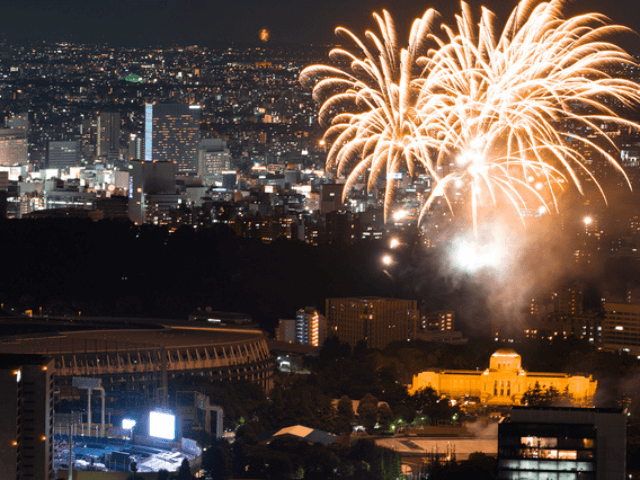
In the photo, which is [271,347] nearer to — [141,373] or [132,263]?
[141,373]

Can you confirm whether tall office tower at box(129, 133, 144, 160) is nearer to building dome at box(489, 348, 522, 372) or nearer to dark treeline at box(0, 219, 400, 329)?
dark treeline at box(0, 219, 400, 329)

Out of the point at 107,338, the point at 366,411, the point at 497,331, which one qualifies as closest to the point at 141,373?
the point at 107,338

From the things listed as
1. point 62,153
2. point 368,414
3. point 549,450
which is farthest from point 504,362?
point 62,153

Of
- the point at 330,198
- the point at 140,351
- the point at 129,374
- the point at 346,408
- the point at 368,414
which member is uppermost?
the point at 330,198

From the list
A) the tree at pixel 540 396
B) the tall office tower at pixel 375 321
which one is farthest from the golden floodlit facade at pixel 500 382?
the tall office tower at pixel 375 321

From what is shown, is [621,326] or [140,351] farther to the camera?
[621,326]

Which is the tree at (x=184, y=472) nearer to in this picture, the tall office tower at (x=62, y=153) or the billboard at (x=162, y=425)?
the billboard at (x=162, y=425)

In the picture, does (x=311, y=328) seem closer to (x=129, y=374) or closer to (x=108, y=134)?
(x=129, y=374)
